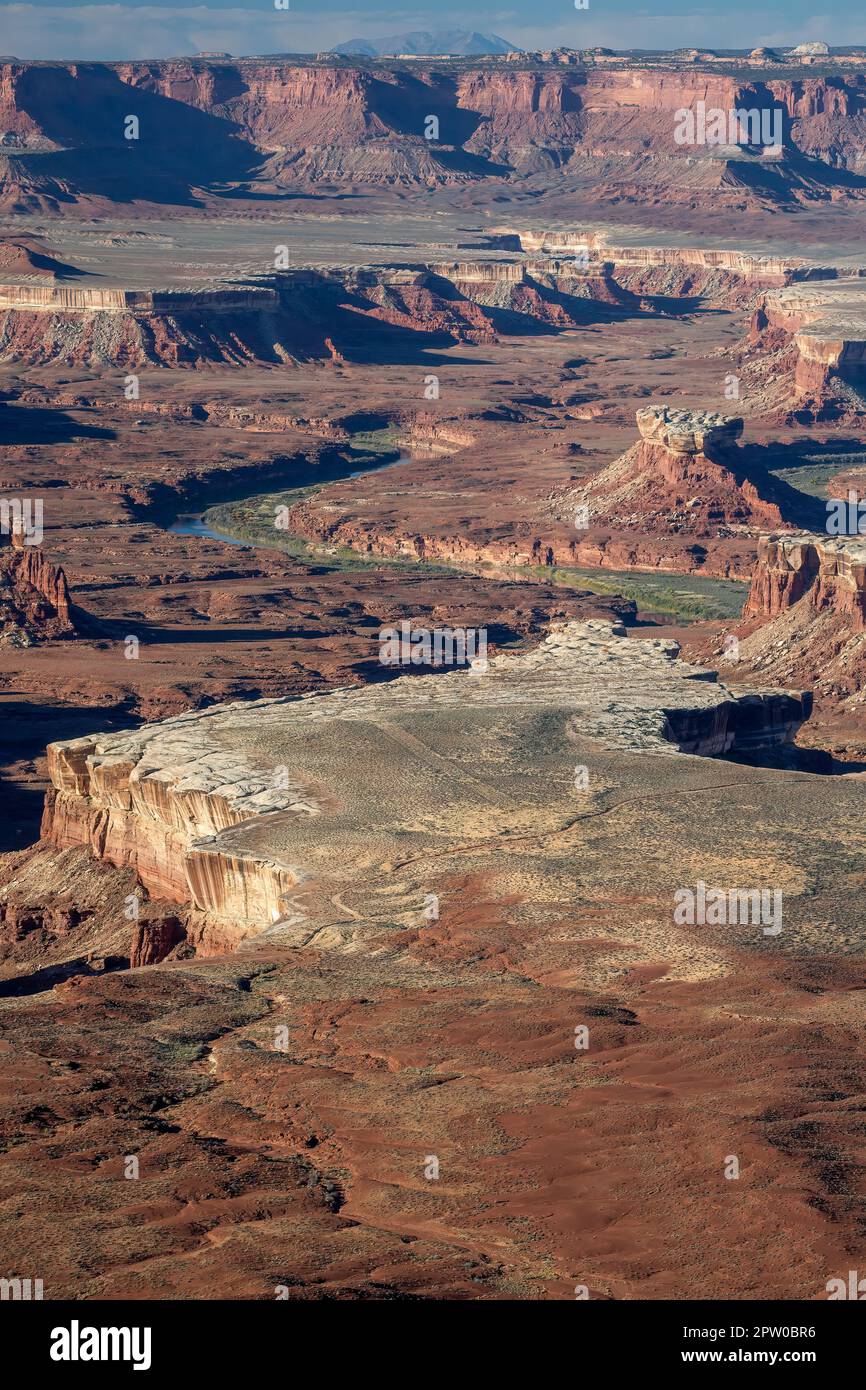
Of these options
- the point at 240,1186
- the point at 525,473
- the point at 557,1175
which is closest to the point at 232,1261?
the point at 240,1186

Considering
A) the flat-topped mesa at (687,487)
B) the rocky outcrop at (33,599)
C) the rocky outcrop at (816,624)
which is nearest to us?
the rocky outcrop at (816,624)

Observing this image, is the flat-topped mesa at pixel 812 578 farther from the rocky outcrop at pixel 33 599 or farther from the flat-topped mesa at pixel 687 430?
the flat-topped mesa at pixel 687 430

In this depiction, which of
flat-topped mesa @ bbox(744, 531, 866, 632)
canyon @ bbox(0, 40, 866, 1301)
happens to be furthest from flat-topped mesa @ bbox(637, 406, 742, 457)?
flat-topped mesa @ bbox(744, 531, 866, 632)

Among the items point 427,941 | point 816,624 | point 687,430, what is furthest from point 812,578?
point 427,941

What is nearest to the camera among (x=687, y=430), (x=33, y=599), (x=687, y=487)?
(x=33, y=599)

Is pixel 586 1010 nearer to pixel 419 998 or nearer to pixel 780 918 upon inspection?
pixel 419 998

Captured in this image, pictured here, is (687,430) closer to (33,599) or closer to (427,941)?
(33,599)

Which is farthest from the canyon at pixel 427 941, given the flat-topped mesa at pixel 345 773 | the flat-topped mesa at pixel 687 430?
the flat-topped mesa at pixel 687 430
